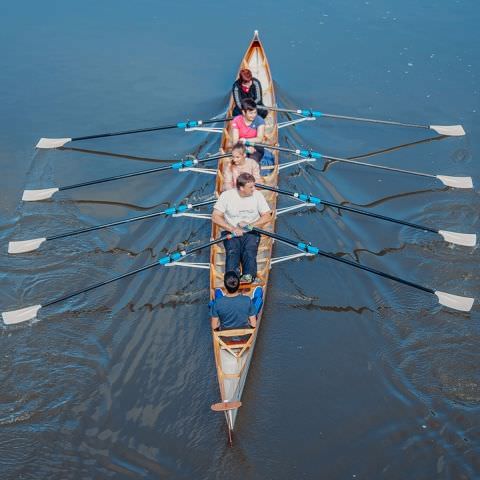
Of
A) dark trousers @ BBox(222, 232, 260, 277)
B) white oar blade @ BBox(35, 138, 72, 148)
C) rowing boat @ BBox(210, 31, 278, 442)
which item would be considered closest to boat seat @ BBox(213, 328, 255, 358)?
rowing boat @ BBox(210, 31, 278, 442)

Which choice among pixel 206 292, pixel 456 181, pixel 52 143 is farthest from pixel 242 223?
pixel 52 143

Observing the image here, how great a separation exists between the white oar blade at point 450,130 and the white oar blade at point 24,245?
960 centimetres

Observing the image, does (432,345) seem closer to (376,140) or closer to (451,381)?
(451,381)

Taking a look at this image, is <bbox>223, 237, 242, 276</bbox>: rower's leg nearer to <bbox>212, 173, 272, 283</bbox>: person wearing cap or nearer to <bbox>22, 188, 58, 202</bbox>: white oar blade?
<bbox>212, 173, 272, 283</bbox>: person wearing cap

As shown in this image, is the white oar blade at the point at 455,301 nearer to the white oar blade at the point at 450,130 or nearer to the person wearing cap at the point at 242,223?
the person wearing cap at the point at 242,223

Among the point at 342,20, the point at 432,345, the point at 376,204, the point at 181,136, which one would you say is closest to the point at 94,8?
the point at 342,20

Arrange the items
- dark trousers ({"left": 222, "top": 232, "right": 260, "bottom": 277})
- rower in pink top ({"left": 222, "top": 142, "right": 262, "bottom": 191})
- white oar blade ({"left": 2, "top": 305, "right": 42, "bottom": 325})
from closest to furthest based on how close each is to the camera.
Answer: white oar blade ({"left": 2, "top": 305, "right": 42, "bottom": 325}) < dark trousers ({"left": 222, "top": 232, "right": 260, "bottom": 277}) < rower in pink top ({"left": 222, "top": 142, "right": 262, "bottom": 191})

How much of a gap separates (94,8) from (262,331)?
59.6 feet

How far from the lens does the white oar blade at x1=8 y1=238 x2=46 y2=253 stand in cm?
1155

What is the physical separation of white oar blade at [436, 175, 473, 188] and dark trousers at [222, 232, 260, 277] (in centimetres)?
519

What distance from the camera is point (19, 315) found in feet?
33.6

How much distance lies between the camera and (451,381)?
9367mm

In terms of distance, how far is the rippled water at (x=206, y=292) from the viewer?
849cm

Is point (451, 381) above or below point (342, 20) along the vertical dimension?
below
